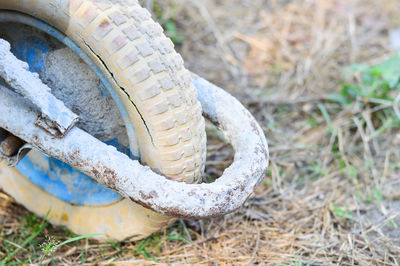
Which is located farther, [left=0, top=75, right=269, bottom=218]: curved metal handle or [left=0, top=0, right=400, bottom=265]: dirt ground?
[left=0, top=0, right=400, bottom=265]: dirt ground

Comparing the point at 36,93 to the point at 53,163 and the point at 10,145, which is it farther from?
the point at 53,163

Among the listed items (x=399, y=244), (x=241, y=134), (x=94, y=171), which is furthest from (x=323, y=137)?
(x=94, y=171)

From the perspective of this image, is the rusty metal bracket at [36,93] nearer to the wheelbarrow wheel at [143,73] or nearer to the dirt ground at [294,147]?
the wheelbarrow wheel at [143,73]

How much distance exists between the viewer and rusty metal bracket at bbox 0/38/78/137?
1191mm

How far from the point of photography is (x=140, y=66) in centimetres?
121

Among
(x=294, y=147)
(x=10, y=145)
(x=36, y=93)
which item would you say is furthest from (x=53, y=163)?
(x=294, y=147)

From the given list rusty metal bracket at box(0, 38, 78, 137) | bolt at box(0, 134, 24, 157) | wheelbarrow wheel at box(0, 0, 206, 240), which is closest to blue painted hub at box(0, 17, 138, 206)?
wheelbarrow wheel at box(0, 0, 206, 240)

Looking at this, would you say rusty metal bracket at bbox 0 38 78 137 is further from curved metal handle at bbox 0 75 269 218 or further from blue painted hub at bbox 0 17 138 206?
blue painted hub at bbox 0 17 138 206

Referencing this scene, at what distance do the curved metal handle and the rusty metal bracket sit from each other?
0.04m

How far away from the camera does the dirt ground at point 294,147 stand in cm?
159

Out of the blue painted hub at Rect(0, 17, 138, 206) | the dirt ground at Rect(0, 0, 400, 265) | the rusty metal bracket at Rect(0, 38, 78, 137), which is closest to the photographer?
the rusty metal bracket at Rect(0, 38, 78, 137)

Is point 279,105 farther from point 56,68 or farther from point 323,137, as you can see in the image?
point 56,68

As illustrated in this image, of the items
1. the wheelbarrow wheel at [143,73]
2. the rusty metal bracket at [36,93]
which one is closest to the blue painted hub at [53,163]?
the wheelbarrow wheel at [143,73]

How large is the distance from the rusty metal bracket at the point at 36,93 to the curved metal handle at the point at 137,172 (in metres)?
0.04
